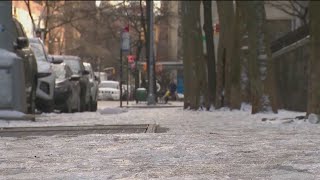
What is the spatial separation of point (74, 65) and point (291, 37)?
287 inches

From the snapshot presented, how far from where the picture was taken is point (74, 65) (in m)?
21.5

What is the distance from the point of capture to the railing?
17.5m

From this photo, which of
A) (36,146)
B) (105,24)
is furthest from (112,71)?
(36,146)

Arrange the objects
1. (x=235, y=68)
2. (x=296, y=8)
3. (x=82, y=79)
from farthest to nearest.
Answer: (x=296, y=8) < (x=82, y=79) < (x=235, y=68)

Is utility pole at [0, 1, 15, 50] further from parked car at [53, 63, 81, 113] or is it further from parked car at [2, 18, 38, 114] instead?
parked car at [53, 63, 81, 113]

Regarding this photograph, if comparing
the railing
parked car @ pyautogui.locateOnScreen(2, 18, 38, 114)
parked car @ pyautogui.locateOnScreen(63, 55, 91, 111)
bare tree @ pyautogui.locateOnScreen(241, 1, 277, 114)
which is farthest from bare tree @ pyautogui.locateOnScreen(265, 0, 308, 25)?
parked car @ pyautogui.locateOnScreen(2, 18, 38, 114)

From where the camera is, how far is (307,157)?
6.80 m

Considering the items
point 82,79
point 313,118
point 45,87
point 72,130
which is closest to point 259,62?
point 313,118

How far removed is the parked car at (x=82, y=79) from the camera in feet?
67.8

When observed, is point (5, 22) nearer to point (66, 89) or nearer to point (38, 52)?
point (38, 52)

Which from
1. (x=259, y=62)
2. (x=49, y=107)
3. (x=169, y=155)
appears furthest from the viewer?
(x=49, y=107)

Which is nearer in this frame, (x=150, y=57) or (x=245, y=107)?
(x=245, y=107)

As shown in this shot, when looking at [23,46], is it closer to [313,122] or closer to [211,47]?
[313,122]

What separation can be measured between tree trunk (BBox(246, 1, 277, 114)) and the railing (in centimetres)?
334
